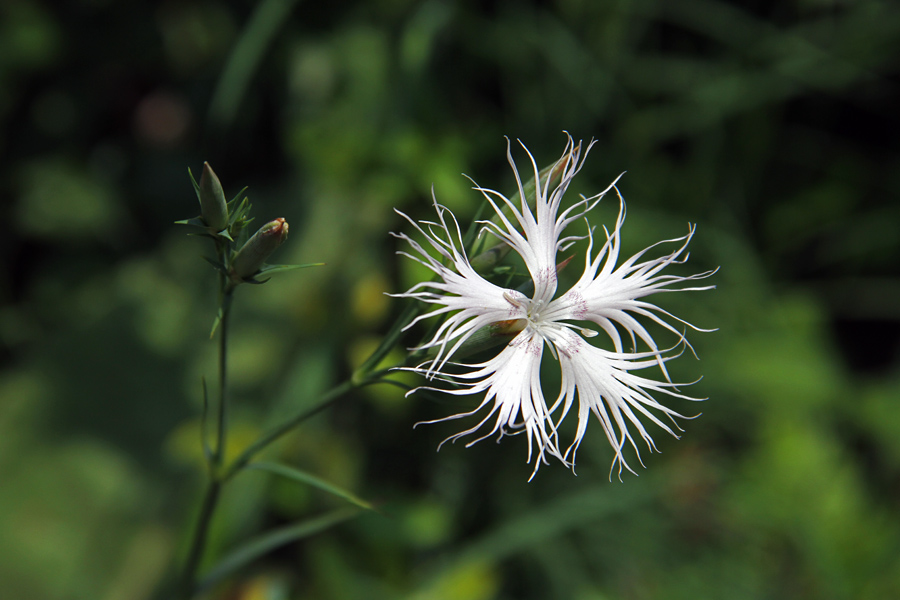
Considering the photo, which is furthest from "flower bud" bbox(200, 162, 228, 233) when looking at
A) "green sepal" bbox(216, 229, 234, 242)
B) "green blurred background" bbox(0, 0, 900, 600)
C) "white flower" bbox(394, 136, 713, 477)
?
"green blurred background" bbox(0, 0, 900, 600)

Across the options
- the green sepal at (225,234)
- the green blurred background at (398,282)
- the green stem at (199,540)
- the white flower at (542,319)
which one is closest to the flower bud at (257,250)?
the green sepal at (225,234)

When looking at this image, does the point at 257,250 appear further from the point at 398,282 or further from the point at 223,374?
the point at 398,282

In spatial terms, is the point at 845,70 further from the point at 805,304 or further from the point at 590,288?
the point at 590,288

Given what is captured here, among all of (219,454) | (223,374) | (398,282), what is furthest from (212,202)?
(398,282)

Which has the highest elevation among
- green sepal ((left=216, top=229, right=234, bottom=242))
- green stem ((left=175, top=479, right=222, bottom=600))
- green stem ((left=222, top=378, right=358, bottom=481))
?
green sepal ((left=216, top=229, right=234, bottom=242))

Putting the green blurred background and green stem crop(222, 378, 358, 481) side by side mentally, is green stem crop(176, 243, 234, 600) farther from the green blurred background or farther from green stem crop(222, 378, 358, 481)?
the green blurred background

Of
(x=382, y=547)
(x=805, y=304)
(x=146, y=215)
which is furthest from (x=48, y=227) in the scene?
(x=805, y=304)
